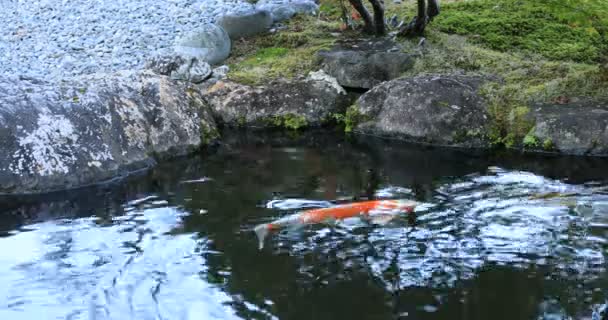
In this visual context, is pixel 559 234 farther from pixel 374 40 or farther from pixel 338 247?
pixel 374 40

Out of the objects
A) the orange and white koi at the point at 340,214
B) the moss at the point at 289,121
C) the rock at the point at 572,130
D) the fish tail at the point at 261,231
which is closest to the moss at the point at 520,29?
the rock at the point at 572,130

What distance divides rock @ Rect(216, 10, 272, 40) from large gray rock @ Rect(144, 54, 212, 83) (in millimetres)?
1980

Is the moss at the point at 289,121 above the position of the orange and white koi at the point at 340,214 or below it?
above

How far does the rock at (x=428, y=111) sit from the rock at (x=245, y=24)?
4087 mm

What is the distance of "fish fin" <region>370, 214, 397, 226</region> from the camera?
20.6ft

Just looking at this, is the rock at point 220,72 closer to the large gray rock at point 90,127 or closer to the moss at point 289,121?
the moss at point 289,121

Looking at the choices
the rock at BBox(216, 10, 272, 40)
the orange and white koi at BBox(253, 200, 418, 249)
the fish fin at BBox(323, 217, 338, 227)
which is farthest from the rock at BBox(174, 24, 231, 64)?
the fish fin at BBox(323, 217, 338, 227)

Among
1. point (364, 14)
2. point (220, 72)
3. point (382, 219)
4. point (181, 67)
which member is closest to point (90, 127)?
point (181, 67)

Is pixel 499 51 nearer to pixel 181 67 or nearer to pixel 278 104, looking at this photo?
pixel 278 104

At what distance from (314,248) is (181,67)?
247 inches

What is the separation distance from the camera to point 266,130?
1034 centimetres

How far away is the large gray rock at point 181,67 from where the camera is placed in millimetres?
11352

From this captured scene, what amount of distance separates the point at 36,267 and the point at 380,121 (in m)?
5.46

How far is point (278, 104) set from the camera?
34.5 ft
